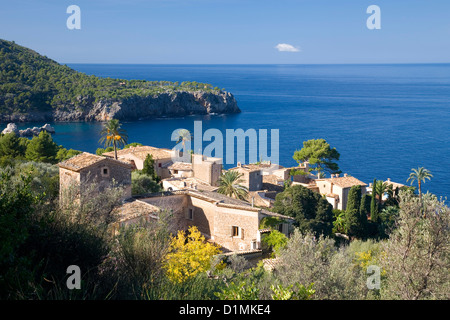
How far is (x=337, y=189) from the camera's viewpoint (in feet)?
127

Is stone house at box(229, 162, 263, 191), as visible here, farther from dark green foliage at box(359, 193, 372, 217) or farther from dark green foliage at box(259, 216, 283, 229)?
dark green foliage at box(259, 216, 283, 229)

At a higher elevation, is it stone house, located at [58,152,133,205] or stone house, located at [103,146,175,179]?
stone house, located at [58,152,133,205]

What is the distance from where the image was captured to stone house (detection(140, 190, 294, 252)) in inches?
763

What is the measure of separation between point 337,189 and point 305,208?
12353mm

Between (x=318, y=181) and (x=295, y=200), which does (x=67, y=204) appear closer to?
(x=295, y=200)

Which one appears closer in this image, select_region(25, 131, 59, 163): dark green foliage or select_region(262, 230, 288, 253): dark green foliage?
select_region(262, 230, 288, 253): dark green foliage

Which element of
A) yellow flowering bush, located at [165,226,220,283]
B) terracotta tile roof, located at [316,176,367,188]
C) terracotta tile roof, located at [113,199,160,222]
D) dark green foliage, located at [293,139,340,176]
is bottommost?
terracotta tile roof, located at [316,176,367,188]

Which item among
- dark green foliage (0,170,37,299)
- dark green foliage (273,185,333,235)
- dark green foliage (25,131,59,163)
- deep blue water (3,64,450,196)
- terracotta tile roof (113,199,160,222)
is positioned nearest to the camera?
dark green foliage (0,170,37,299)

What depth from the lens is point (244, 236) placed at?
19.6 meters

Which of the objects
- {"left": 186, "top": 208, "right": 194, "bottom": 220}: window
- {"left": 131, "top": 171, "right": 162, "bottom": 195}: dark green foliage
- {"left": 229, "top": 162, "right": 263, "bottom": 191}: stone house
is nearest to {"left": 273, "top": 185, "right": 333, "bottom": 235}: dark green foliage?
{"left": 186, "top": 208, "right": 194, "bottom": 220}: window

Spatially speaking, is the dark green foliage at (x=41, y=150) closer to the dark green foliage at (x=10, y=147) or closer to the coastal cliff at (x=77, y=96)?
the dark green foliage at (x=10, y=147)

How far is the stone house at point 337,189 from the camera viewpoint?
38281mm

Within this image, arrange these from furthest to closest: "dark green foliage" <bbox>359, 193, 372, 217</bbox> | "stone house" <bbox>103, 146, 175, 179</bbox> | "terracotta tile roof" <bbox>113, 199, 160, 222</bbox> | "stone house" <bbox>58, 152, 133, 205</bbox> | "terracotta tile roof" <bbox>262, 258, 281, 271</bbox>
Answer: "stone house" <bbox>103, 146, 175, 179</bbox>
"dark green foliage" <bbox>359, 193, 372, 217</bbox>
"stone house" <bbox>58, 152, 133, 205</bbox>
"terracotta tile roof" <bbox>113, 199, 160, 222</bbox>
"terracotta tile roof" <bbox>262, 258, 281, 271</bbox>
